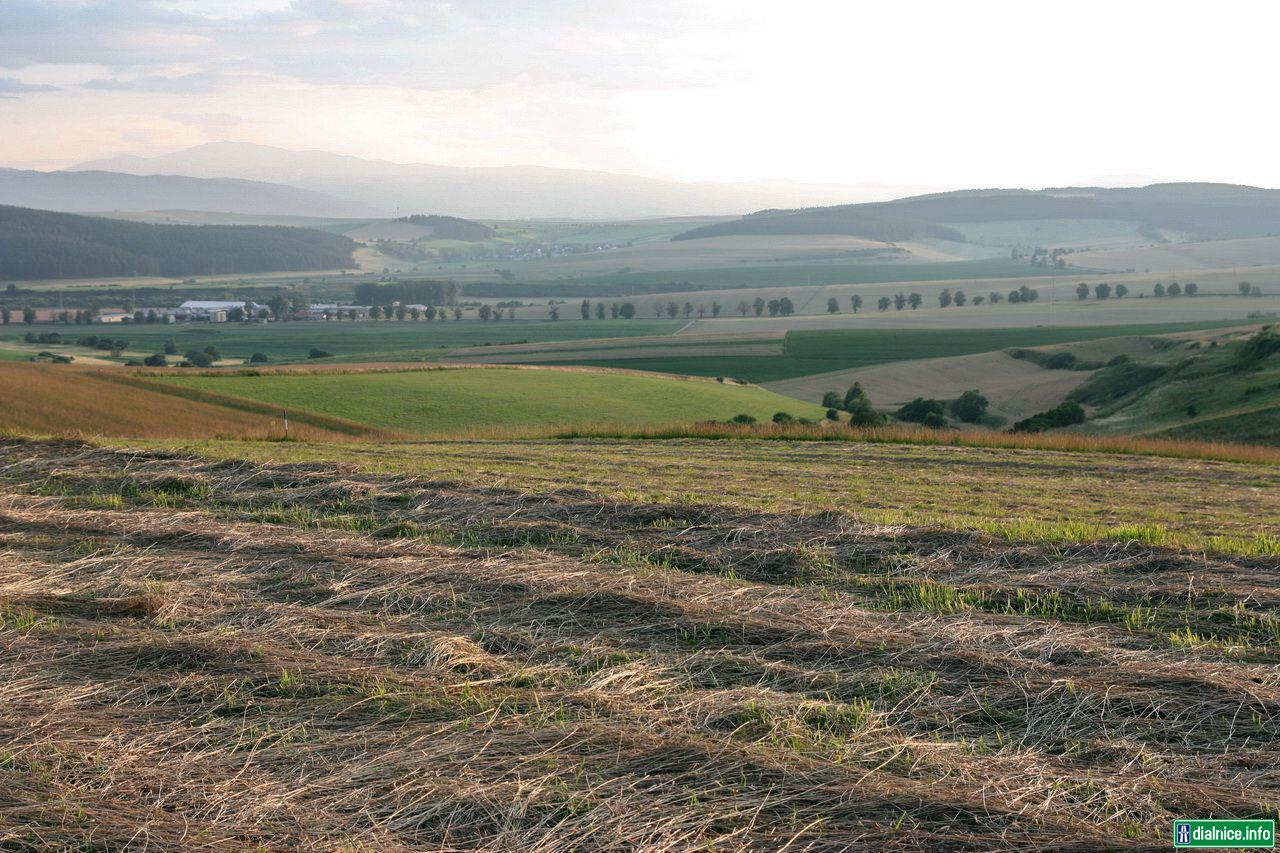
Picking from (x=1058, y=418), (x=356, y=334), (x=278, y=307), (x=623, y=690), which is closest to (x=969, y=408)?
(x=1058, y=418)

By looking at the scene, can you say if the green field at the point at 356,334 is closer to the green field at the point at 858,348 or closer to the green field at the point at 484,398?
the green field at the point at 858,348

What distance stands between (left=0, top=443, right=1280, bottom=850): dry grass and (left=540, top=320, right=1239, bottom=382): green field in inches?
3150

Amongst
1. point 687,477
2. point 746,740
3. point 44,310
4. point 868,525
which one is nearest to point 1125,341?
point 687,477

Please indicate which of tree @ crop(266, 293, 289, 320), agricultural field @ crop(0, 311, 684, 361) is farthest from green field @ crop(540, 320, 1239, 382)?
tree @ crop(266, 293, 289, 320)

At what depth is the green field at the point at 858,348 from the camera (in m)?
94.9

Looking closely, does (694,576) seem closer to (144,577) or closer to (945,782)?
(945,782)

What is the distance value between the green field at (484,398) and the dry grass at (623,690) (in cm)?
3676

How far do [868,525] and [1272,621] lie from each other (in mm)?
4058

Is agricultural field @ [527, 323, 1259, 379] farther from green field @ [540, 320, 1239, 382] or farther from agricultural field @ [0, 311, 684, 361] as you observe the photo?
agricultural field @ [0, 311, 684, 361]

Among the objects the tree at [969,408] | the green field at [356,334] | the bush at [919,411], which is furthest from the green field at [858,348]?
the bush at [919,411]

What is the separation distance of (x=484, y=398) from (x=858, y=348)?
62.4 m

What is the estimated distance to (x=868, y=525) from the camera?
35.7 ft

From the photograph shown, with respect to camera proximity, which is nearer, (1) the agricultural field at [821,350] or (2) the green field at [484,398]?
(2) the green field at [484,398]

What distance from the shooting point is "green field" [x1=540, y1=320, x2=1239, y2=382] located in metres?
94.9
